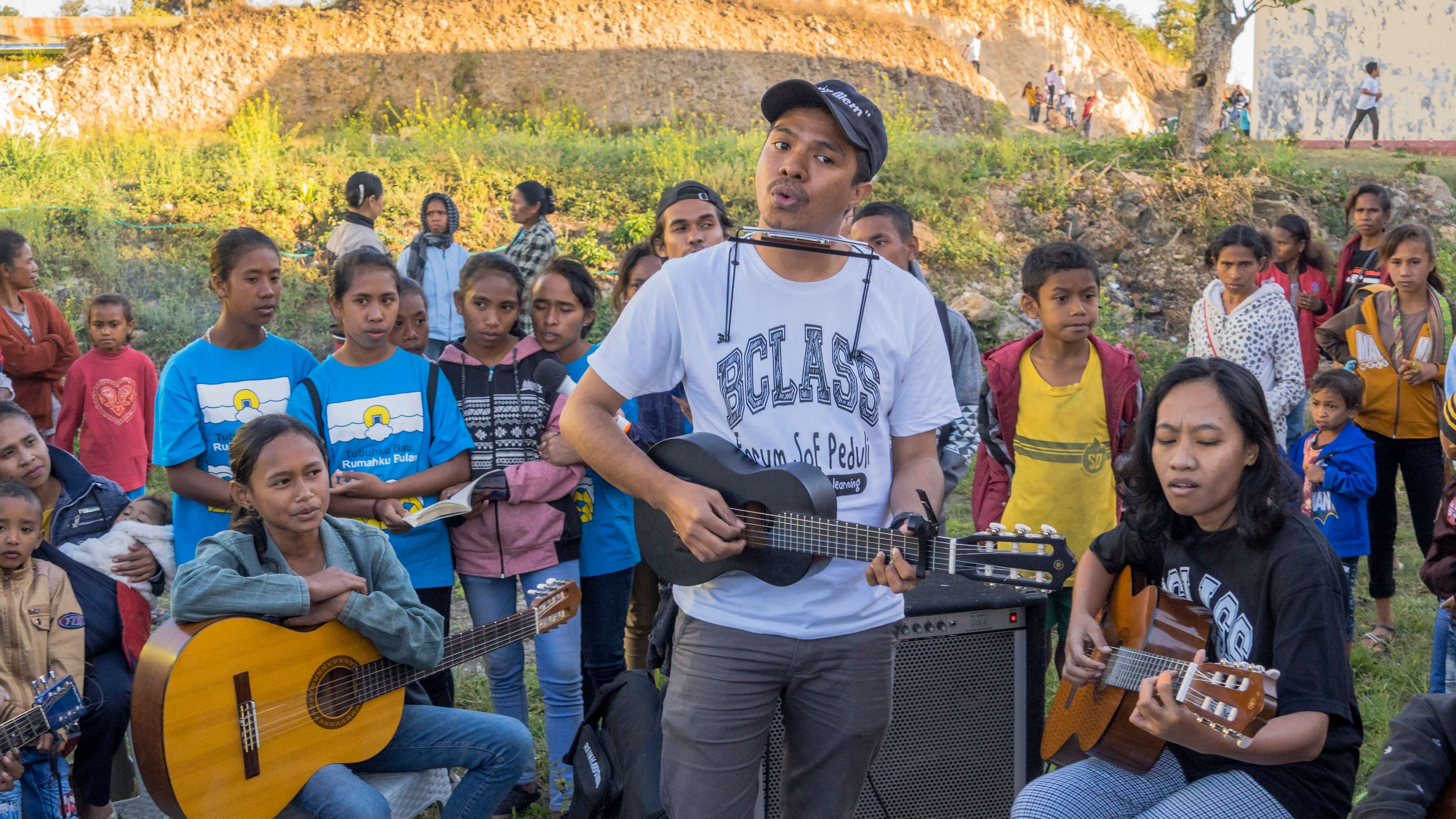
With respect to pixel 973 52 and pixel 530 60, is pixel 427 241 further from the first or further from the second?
pixel 973 52

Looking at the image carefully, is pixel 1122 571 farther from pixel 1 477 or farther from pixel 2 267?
pixel 2 267

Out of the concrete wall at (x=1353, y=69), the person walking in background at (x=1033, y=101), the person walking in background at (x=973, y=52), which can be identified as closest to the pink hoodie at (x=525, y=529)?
the concrete wall at (x=1353, y=69)

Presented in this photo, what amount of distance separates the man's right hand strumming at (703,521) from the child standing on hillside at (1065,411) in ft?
5.94

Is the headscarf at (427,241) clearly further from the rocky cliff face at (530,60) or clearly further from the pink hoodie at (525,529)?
the rocky cliff face at (530,60)

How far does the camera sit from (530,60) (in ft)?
74.4

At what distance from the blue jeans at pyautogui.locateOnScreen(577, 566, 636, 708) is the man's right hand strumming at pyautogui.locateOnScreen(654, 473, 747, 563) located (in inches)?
68.8

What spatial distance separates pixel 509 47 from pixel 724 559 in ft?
72.6

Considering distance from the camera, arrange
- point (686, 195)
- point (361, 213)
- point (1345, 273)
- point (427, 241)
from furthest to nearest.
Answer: point (361, 213) → point (427, 241) → point (1345, 273) → point (686, 195)

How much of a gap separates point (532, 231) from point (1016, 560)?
5948 mm

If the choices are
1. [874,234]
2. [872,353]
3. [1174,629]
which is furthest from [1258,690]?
[874,234]

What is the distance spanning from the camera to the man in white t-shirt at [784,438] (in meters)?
2.40

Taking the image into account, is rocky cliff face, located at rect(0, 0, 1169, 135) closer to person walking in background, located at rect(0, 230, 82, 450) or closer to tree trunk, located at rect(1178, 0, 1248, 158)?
tree trunk, located at rect(1178, 0, 1248, 158)

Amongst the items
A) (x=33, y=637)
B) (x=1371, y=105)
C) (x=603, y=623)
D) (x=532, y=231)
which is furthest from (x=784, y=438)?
(x=1371, y=105)

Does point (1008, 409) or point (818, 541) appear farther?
point (1008, 409)
